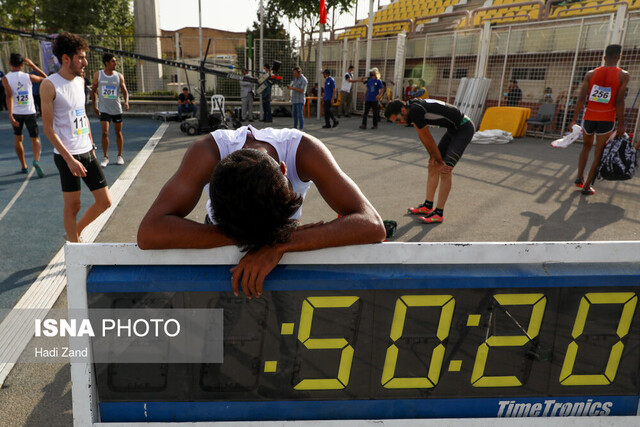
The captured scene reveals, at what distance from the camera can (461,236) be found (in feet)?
17.1

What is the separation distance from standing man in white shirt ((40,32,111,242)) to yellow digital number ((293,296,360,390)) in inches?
131

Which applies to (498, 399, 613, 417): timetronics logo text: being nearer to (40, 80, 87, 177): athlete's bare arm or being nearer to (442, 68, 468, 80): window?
(40, 80, 87, 177): athlete's bare arm

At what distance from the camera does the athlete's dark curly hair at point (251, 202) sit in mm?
1339

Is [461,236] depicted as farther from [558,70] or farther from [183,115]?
[183,115]

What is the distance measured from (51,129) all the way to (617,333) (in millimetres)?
4326

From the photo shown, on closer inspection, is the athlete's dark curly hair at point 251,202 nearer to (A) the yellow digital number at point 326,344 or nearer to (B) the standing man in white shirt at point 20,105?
(A) the yellow digital number at point 326,344

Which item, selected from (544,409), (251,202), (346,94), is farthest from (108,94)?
(346,94)

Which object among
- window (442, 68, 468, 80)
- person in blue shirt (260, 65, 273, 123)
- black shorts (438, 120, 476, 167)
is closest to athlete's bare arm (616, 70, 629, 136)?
black shorts (438, 120, 476, 167)

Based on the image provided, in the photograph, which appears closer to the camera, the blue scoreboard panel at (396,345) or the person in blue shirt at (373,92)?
the blue scoreboard panel at (396,345)

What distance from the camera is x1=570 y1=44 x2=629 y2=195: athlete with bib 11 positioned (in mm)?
6684

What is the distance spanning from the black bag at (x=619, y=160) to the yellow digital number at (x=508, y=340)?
21.6ft

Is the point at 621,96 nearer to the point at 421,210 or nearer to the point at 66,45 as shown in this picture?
the point at 421,210

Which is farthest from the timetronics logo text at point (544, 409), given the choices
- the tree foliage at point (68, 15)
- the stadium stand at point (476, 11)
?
the tree foliage at point (68, 15)

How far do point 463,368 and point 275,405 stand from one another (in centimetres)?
65
